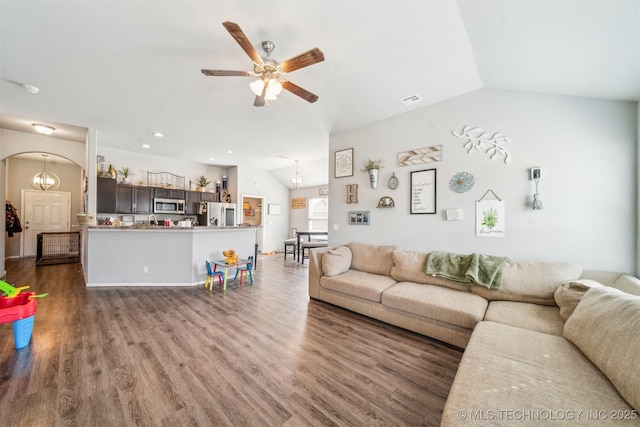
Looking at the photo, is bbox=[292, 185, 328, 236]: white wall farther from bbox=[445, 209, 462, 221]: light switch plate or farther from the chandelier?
the chandelier

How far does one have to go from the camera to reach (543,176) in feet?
8.36

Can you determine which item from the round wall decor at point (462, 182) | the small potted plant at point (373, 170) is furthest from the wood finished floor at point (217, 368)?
the small potted plant at point (373, 170)

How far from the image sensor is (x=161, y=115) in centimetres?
375

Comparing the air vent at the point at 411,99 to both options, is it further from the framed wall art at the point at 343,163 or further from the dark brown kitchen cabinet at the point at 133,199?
the dark brown kitchen cabinet at the point at 133,199

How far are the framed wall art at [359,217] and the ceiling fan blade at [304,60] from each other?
2.46 meters

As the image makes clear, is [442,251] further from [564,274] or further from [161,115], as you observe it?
[161,115]

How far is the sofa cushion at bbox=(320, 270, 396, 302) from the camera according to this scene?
279cm

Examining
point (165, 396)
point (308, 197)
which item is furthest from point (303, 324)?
point (308, 197)

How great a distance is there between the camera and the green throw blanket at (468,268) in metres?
2.44

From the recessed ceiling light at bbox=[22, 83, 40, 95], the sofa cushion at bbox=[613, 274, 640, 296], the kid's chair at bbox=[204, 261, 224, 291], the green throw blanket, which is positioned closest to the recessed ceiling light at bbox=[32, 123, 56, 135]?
the recessed ceiling light at bbox=[22, 83, 40, 95]

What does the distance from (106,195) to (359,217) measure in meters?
5.52

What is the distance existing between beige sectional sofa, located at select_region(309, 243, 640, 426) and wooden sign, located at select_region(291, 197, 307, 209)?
5.71 metres

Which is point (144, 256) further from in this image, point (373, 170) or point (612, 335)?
point (612, 335)

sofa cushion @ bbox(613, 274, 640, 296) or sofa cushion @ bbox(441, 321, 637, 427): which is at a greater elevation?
sofa cushion @ bbox(613, 274, 640, 296)
